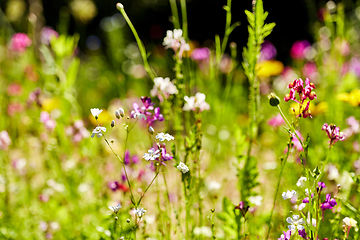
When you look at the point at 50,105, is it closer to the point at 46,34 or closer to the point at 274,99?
the point at 46,34

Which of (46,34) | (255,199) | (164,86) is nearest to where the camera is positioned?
(164,86)

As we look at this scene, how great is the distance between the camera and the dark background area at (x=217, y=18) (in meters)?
3.77

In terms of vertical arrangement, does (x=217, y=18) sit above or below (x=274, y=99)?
above

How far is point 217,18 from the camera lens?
13.5 ft

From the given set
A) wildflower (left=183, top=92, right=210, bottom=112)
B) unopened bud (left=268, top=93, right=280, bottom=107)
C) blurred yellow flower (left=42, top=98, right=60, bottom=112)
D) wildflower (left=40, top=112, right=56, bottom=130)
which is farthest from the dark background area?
unopened bud (left=268, top=93, right=280, bottom=107)

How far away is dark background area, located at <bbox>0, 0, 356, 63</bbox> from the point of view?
377cm

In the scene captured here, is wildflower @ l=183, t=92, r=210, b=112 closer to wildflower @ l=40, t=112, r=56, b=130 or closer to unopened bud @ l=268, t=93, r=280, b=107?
unopened bud @ l=268, t=93, r=280, b=107

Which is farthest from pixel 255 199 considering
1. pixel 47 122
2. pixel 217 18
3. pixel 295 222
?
pixel 217 18

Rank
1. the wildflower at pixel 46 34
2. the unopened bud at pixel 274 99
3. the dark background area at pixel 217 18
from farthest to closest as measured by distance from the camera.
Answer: the dark background area at pixel 217 18
the wildflower at pixel 46 34
the unopened bud at pixel 274 99

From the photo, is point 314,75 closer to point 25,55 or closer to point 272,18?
point 272,18

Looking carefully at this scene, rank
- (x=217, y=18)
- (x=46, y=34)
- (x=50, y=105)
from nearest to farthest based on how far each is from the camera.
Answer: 1. (x=50, y=105)
2. (x=46, y=34)
3. (x=217, y=18)

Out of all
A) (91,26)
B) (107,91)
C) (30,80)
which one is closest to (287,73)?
(107,91)

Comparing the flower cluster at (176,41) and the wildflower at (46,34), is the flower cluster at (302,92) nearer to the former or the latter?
the flower cluster at (176,41)

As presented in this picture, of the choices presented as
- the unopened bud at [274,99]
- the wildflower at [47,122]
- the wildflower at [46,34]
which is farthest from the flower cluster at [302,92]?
the wildflower at [46,34]
